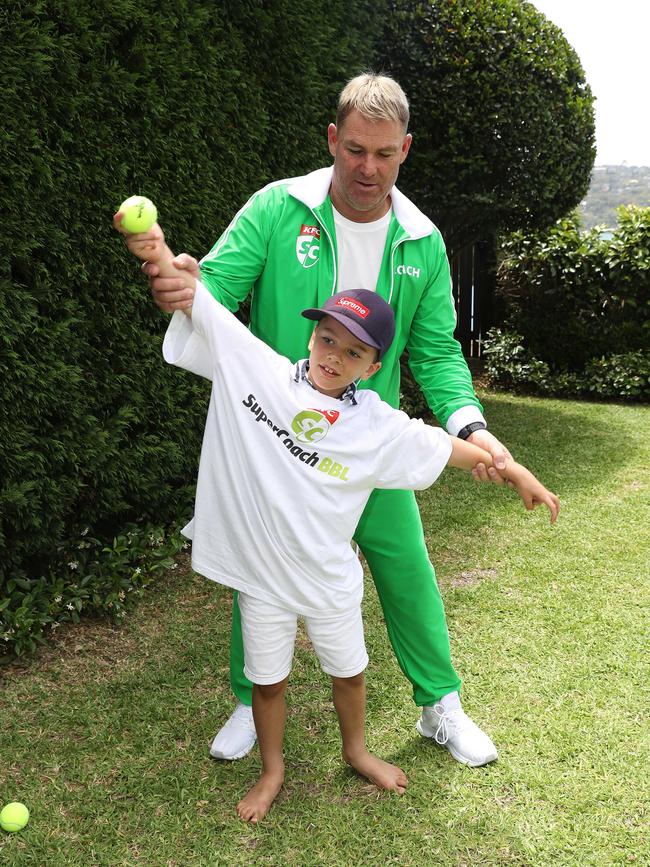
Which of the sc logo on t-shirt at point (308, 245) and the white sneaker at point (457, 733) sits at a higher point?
the sc logo on t-shirt at point (308, 245)

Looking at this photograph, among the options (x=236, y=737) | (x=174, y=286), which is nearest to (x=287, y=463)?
(x=174, y=286)

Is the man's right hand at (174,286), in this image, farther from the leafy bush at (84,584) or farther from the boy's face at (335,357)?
the leafy bush at (84,584)

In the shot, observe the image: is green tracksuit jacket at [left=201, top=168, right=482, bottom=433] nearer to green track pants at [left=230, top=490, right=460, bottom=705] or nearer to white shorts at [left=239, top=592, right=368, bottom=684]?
green track pants at [left=230, top=490, right=460, bottom=705]

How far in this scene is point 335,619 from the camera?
2.48 meters

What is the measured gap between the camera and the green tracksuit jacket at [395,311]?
2.64 meters

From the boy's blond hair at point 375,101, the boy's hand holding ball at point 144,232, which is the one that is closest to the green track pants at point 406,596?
the boy's hand holding ball at point 144,232

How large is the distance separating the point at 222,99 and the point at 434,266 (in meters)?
2.40

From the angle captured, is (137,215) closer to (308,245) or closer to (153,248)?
(153,248)

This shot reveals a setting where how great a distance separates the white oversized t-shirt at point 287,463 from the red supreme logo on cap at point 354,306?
26 cm

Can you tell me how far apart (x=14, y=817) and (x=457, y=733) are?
1.50 meters

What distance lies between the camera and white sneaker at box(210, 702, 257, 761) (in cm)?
292

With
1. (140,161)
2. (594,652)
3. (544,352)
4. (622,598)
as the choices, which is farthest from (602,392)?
(140,161)

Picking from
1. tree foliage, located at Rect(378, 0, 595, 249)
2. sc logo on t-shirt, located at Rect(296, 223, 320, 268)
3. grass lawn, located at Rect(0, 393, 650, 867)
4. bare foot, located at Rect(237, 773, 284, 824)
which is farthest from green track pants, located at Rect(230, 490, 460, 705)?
tree foliage, located at Rect(378, 0, 595, 249)

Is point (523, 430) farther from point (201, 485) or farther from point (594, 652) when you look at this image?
point (201, 485)
